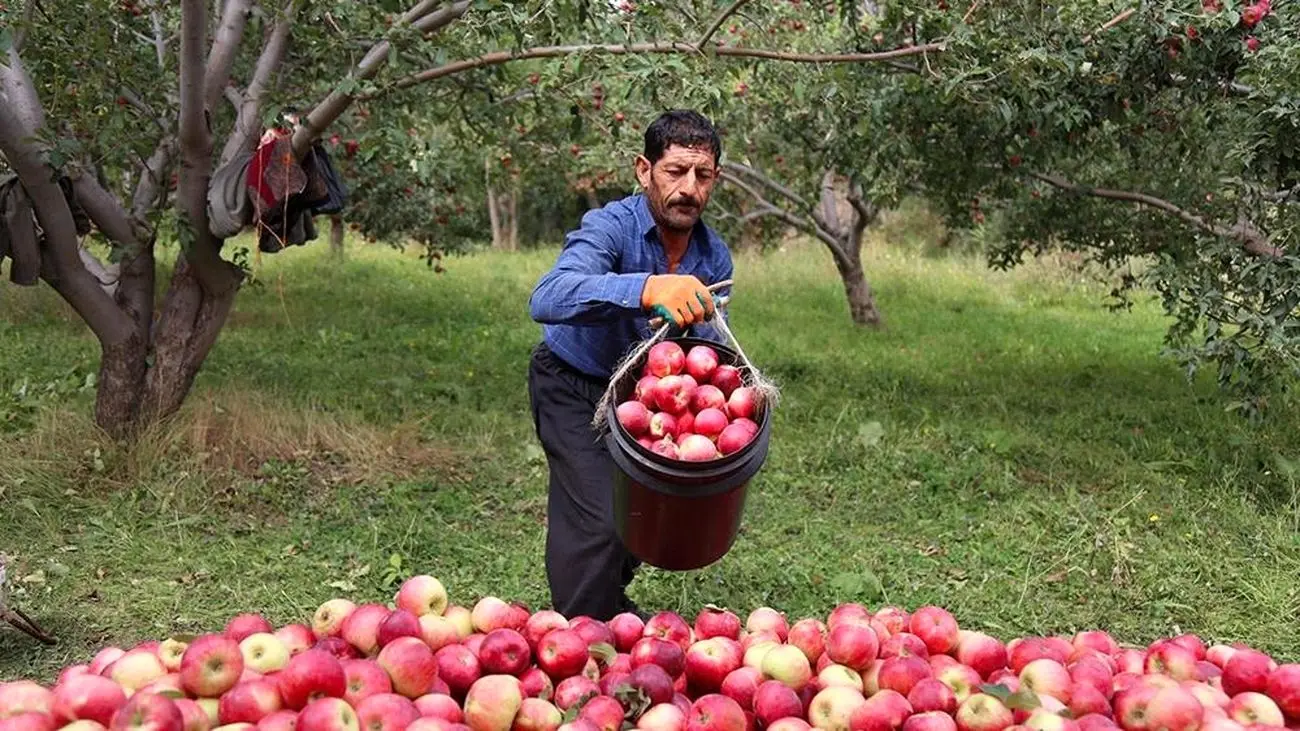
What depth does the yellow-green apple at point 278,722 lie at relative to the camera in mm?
1646

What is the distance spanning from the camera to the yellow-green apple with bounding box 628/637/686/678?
6.59ft

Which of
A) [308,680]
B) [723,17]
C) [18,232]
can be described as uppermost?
[723,17]

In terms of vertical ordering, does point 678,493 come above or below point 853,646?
above

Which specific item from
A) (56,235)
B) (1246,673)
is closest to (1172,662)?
(1246,673)

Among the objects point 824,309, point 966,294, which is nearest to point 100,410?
point 824,309

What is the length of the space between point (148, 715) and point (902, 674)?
1.15m

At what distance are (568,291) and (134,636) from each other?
8.00 ft

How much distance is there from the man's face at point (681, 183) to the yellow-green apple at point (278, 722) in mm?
1714

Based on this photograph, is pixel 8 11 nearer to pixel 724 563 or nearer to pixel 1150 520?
pixel 724 563

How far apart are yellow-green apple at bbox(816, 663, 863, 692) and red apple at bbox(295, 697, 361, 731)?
772 mm

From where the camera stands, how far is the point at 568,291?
8.84 ft

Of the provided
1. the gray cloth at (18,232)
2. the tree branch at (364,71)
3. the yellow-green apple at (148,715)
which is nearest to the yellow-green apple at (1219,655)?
the yellow-green apple at (148,715)

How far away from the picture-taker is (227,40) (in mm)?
5496

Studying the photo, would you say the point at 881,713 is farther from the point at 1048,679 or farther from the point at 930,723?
the point at 1048,679
